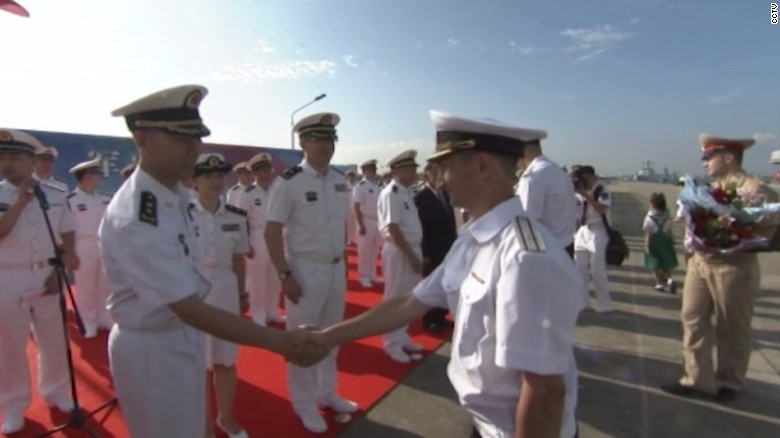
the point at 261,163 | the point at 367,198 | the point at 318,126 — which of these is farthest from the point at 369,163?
the point at 318,126

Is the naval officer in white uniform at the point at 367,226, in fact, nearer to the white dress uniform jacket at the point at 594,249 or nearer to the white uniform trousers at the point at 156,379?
the white dress uniform jacket at the point at 594,249

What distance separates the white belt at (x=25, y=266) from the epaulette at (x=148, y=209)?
2.42 meters

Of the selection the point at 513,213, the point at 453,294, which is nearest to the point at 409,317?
the point at 453,294

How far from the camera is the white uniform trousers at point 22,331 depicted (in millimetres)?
3504

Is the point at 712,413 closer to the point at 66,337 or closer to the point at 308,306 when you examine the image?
the point at 308,306

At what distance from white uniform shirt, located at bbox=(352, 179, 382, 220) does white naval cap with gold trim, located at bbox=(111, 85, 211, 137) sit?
23.5ft

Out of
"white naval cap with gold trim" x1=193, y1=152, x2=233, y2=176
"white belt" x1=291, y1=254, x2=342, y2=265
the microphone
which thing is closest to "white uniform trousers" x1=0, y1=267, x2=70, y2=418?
the microphone

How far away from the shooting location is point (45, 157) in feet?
19.1

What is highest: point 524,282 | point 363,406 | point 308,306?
point 524,282

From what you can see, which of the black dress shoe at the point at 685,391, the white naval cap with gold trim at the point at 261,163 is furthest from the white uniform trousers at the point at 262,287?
the black dress shoe at the point at 685,391

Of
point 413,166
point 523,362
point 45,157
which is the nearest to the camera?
point 523,362

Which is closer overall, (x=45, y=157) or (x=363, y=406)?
(x=363, y=406)

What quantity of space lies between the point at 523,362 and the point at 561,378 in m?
0.13

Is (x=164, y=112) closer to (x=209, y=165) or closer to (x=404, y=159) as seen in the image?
(x=209, y=165)
